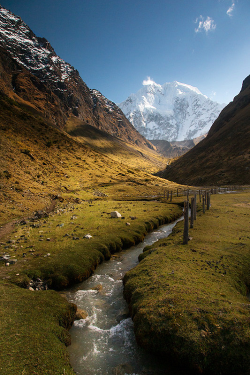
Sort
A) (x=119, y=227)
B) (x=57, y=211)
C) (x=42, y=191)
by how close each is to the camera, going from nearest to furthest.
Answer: (x=119, y=227)
(x=57, y=211)
(x=42, y=191)

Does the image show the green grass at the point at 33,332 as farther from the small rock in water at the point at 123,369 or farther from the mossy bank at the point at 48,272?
the small rock in water at the point at 123,369

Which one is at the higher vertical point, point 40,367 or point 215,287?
point 215,287

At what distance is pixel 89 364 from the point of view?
33.3 ft

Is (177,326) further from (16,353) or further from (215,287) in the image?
(16,353)

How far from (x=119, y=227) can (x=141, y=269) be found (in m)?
14.1

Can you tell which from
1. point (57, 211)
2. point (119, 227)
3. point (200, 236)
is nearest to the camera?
point (200, 236)

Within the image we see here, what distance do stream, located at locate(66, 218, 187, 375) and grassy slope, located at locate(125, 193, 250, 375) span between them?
2.54 feet

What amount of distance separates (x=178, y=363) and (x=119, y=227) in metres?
21.9

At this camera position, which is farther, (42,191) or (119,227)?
(42,191)

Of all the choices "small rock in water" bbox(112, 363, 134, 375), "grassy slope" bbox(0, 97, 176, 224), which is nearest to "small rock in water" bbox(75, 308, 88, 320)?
"small rock in water" bbox(112, 363, 134, 375)

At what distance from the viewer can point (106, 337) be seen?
39.2 feet

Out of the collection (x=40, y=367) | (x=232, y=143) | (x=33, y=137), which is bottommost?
(x=40, y=367)

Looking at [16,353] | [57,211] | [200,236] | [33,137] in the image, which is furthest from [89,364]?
[33,137]

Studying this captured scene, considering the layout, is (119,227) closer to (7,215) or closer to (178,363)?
(7,215)
